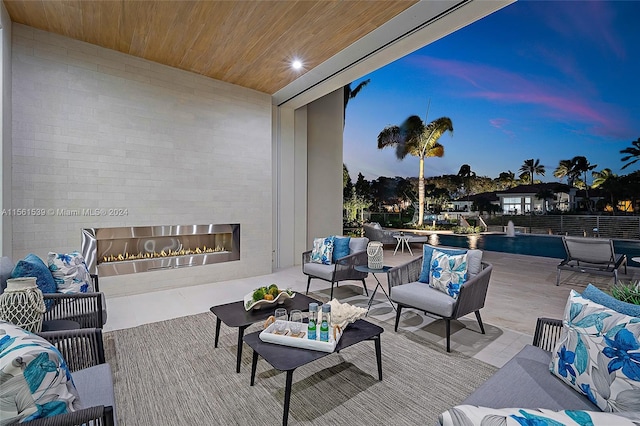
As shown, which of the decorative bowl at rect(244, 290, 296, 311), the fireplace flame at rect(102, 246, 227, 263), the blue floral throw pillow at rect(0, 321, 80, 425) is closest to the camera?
the blue floral throw pillow at rect(0, 321, 80, 425)

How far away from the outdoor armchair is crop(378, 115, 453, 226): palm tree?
860cm

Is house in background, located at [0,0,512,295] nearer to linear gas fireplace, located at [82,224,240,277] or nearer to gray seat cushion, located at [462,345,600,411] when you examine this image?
linear gas fireplace, located at [82,224,240,277]

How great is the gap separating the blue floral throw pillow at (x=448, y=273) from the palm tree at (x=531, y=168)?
10.4 m

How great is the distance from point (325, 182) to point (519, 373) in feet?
18.7

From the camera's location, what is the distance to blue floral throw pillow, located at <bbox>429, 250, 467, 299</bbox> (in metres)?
2.74

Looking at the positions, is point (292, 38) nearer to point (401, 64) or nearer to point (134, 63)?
point (134, 63)

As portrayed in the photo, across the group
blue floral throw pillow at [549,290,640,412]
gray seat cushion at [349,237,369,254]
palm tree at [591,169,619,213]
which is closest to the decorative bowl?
gray seat cushion at [349,237,369,254]

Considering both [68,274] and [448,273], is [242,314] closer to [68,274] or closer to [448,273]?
[68,274]

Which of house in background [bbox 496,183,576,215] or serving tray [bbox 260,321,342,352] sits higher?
house in background [bbox 496,183,576,215]

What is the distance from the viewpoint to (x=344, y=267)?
3879mm

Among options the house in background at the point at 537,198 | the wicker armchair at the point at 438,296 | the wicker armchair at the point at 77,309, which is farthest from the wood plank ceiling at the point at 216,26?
the house in background at the point at 537,198

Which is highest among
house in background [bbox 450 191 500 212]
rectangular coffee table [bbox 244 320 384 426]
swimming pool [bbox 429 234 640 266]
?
house in background [bbox 450 191 500 212]

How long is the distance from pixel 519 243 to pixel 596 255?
5.47 m

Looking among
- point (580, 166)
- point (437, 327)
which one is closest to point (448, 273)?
point (437, 327)
